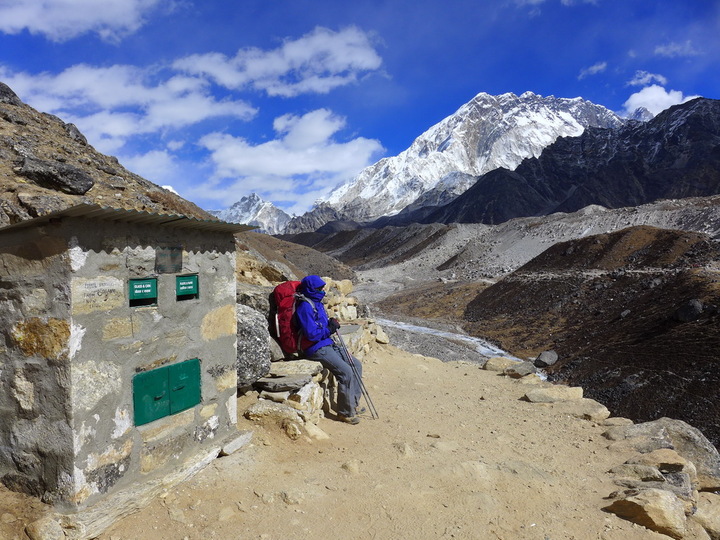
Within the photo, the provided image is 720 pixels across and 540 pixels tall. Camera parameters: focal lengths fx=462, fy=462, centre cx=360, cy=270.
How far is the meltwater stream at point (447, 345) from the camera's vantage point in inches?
720

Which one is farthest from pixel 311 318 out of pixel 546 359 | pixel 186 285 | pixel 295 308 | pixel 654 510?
pixel 546 359

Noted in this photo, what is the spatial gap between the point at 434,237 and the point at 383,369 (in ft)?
185

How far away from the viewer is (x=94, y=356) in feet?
11.2

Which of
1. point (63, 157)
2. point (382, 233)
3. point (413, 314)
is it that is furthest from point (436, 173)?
point (63, 157)

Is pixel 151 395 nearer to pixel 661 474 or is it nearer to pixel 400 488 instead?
pixel 400 488

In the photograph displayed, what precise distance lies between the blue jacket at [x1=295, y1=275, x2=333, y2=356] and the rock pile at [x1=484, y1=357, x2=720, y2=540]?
11.8ft

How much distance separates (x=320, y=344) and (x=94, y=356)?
308cm

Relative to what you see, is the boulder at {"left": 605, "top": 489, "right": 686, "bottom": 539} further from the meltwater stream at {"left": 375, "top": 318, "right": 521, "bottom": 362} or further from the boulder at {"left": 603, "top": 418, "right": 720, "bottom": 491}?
the meltwater stream at {"left": 375, "top": 318, "right": 521, "bottom": 362}

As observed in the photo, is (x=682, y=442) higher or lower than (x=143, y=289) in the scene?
lower

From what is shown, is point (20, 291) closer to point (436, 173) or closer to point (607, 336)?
point (607, 336)

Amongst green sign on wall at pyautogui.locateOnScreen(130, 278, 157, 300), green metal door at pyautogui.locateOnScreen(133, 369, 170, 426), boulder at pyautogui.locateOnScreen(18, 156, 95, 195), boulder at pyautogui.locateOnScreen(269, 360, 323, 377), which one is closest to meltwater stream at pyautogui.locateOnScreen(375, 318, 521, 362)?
boulder at pyautogui.locateOnScreen(269, 360, 323, 377)

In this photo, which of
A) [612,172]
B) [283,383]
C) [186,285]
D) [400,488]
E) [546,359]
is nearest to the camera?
[186,285]

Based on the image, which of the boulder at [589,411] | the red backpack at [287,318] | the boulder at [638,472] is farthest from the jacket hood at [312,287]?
the boulder at [589,411]

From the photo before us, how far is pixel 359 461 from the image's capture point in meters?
4.86
